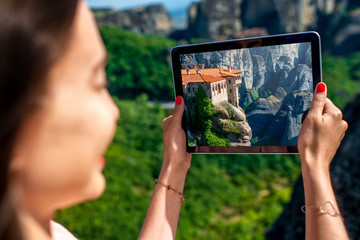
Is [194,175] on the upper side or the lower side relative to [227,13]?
lower

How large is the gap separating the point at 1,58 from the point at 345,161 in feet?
8.34

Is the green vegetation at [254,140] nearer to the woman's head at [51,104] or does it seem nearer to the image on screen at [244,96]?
the image on screen at [244,96]

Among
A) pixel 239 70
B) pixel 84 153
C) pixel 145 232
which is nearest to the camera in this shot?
pixel 84 153

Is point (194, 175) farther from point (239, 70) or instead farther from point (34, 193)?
point (34, 193)

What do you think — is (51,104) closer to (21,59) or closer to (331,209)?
(21,59)

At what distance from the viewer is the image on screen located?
1324 millimetres

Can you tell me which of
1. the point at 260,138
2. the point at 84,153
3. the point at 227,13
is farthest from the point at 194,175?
the point at 227,13

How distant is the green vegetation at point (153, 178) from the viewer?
396cm

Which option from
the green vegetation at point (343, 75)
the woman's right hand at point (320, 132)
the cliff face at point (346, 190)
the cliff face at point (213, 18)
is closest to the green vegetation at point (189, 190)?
the cliff face at point (346, 190)

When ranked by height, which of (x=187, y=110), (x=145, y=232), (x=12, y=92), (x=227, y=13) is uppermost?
(x=227, y=13)

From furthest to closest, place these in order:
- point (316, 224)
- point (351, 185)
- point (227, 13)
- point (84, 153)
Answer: point (227, 13), point (351, 185), point (316, 224), point (84, 153)

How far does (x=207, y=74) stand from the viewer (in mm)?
1396

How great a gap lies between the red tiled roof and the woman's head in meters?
0.63

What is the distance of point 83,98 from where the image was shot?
0.73 metres
